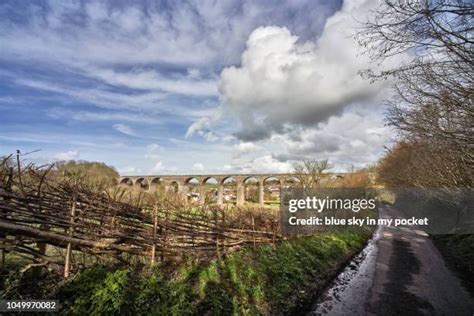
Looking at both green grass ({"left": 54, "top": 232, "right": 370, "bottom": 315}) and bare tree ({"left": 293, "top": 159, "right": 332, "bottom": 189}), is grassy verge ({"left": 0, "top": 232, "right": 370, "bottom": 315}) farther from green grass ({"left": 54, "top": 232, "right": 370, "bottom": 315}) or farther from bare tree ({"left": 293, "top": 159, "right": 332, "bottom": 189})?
bare tree ({"left": 293, "top": 159, "right": 332, "bottom": 189})

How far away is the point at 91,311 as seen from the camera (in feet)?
16.4

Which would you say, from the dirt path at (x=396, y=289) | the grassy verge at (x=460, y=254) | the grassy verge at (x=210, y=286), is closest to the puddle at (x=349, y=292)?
the dirt path at (x=396, y=289)

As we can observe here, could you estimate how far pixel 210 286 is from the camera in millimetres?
7137

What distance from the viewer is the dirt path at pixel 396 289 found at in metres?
8.26

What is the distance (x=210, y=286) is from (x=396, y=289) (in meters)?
6.38

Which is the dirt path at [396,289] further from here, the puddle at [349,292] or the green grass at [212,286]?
the green grass at [212,286]

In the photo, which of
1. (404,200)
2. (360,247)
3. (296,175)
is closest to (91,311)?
(360,247)

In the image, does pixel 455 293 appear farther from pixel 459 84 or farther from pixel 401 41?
pixel 401 41

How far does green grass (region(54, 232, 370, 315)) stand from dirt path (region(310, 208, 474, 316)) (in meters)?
0.67

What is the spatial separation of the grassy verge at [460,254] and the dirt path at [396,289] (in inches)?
14.2

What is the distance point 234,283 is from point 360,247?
12.0m

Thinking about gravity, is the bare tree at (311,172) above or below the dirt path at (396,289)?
above

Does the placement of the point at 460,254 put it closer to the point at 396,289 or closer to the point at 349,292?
the point at 396,289

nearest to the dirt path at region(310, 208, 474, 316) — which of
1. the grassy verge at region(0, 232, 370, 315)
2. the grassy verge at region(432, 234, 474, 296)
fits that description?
the grassy verge at region(432, 234, 474, 296)
